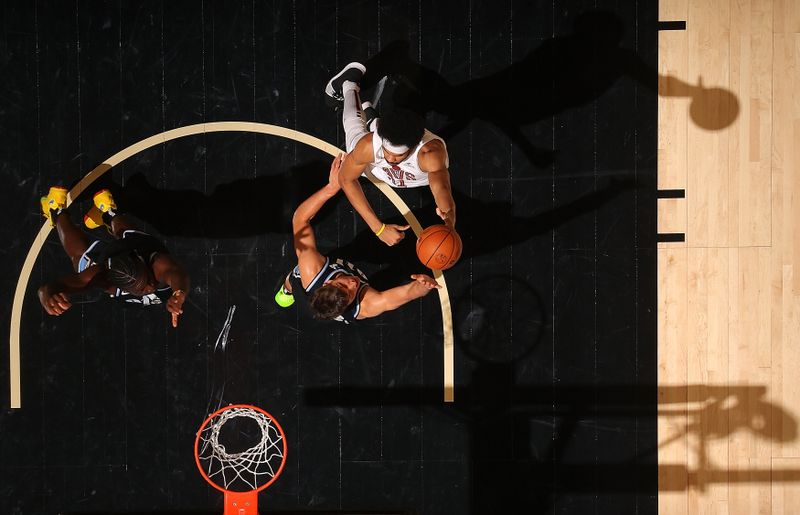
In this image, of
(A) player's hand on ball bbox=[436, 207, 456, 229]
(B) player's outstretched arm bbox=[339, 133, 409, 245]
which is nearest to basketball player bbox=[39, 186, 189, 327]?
(B) player's outstretched arm bbox=[339, 133, 409, 245]

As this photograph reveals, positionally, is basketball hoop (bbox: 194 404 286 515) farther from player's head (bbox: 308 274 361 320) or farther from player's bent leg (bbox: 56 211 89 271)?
player's bent leg (bbox: 56 211 89 271)

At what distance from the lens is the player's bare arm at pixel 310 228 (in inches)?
244

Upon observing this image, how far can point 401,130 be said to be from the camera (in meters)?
5.35

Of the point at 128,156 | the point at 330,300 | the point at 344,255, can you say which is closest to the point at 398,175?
the point at 344,255

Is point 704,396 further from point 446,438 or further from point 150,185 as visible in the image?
point 150,185

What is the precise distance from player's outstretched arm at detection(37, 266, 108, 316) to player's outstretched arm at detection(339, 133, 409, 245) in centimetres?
255

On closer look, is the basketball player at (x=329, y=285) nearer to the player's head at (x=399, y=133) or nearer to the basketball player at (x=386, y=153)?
the basketball player at (x=386, y=153)

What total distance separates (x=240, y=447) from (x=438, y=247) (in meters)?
3.04

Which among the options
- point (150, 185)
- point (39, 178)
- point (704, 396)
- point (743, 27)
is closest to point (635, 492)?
point (704, 396)

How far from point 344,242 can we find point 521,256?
1897 mm

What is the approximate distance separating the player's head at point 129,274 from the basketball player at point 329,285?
51.6 inches

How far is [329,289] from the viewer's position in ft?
19.1

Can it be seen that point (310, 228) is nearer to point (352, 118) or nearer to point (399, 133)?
point (352, 118)

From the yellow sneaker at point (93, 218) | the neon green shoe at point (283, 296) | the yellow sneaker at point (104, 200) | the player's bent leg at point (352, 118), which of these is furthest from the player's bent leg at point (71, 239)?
the player's bent leg at point (352, 118)
